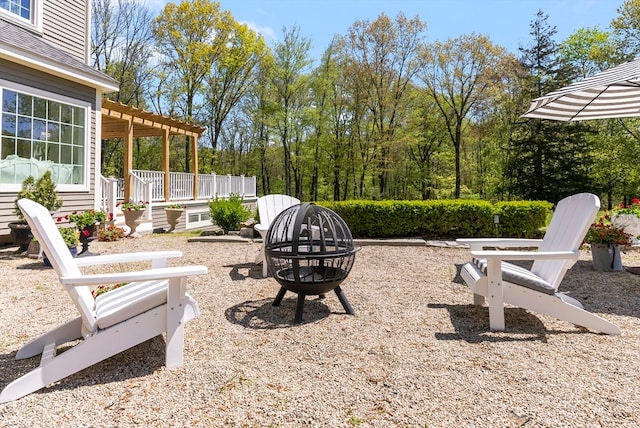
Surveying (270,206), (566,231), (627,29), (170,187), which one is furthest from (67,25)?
(627,29)

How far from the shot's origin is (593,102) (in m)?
5.15

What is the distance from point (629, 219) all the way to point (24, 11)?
477 inches

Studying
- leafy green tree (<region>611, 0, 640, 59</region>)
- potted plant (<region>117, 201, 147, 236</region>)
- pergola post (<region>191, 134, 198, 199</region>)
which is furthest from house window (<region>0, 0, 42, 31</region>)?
leafy green tree (<region>611, 0, 640, 59</region>)

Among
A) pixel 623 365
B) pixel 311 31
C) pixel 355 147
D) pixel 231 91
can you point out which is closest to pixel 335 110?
pixel 355 147

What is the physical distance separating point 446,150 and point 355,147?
552 centimetres

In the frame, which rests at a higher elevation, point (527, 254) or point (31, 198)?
point (31, 198)

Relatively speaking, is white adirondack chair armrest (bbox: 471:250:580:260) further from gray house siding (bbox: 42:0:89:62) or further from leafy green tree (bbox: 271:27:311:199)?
leafy green tree (bbox: 271:27:311:199)

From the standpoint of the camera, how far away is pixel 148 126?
429 inches

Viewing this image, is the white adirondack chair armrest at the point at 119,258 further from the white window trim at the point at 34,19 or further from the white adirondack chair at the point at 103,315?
the white window trim at the point at 34,19

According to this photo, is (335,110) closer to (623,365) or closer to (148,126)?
(148,126)

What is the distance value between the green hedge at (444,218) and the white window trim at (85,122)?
543cm

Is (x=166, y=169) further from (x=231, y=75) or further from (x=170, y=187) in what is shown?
(x=231, y=75)

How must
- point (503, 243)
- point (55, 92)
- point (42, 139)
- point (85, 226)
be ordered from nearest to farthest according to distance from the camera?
1. point (503, 243)
2. point (85, 226)
3. point (42, 139)
4. point (55, 92)

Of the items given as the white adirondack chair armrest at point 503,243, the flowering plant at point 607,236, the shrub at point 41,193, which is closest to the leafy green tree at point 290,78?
the shrub at point 41,193
